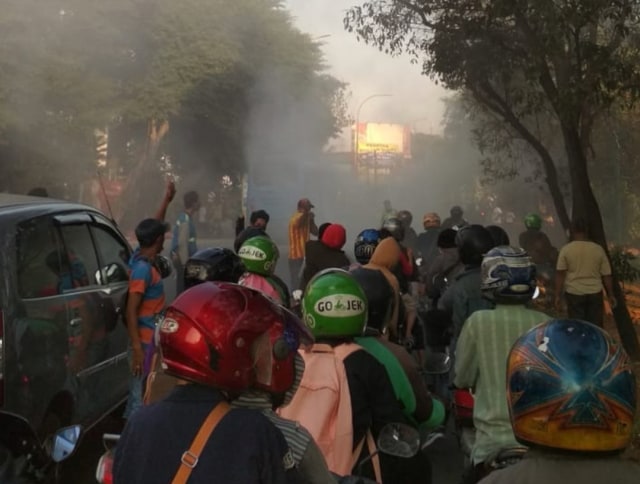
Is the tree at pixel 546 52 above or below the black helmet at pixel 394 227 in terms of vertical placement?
above

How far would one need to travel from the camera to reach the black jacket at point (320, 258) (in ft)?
26.6

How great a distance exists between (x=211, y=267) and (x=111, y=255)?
2.42 metres

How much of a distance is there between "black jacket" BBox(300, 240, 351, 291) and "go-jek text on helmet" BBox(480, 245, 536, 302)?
13.3 feet

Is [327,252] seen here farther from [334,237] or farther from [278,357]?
[278,357]

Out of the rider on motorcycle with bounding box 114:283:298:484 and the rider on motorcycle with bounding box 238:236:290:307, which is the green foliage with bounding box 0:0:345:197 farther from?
the rider on motorcycle with bounding box 114:283:298:484

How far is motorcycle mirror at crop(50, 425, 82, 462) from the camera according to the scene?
2.93m

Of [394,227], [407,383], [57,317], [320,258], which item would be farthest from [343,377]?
[394,227]

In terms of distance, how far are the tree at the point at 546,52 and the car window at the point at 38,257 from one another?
5.50m

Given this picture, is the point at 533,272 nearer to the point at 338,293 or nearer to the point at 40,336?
the point at 338,293

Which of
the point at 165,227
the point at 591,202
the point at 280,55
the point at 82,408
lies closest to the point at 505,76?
the point at 591,202

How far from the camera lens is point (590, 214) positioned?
36.1ft

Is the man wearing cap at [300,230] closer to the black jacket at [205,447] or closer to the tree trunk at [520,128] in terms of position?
the tree trunk at [520,128]

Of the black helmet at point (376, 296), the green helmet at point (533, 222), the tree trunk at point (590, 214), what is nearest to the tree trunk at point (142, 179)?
the green helmet at point (533, 222)

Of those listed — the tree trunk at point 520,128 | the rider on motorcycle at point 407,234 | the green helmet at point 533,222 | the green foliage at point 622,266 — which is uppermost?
the tree trunk at point 520,128
